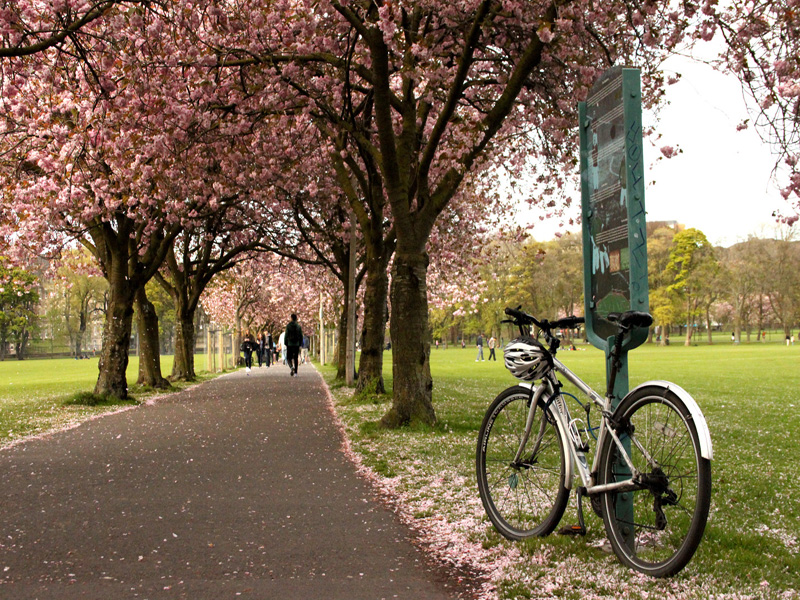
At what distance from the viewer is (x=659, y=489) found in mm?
3604

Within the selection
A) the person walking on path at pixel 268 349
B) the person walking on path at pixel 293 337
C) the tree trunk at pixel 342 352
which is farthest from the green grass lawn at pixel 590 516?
the person walking on path at pixel 268 349

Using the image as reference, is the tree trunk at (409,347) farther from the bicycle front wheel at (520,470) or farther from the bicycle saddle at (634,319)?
the bicycle saddle at (634,319)

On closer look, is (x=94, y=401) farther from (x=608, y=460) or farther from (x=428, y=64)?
(x=608, y=460)

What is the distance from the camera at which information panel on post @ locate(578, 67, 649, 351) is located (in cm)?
421

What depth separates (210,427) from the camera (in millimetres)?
12328

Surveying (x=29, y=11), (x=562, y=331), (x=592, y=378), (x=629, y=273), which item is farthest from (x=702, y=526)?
(x=592, y=378)

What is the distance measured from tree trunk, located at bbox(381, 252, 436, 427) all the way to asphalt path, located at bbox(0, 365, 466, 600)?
112cm

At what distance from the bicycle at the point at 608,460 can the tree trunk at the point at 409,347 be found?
600 centimetres

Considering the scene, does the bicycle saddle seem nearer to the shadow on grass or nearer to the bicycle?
the bicycle

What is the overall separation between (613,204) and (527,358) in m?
1.03

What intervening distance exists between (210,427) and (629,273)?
943 centimetres

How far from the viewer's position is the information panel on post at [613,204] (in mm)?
4211

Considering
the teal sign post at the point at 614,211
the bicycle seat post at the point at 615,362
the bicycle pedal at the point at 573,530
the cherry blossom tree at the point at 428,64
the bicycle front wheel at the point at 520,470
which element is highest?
the cherry blossom tree at the point at 428,64

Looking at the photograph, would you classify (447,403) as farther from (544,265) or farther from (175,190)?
(544,265)
